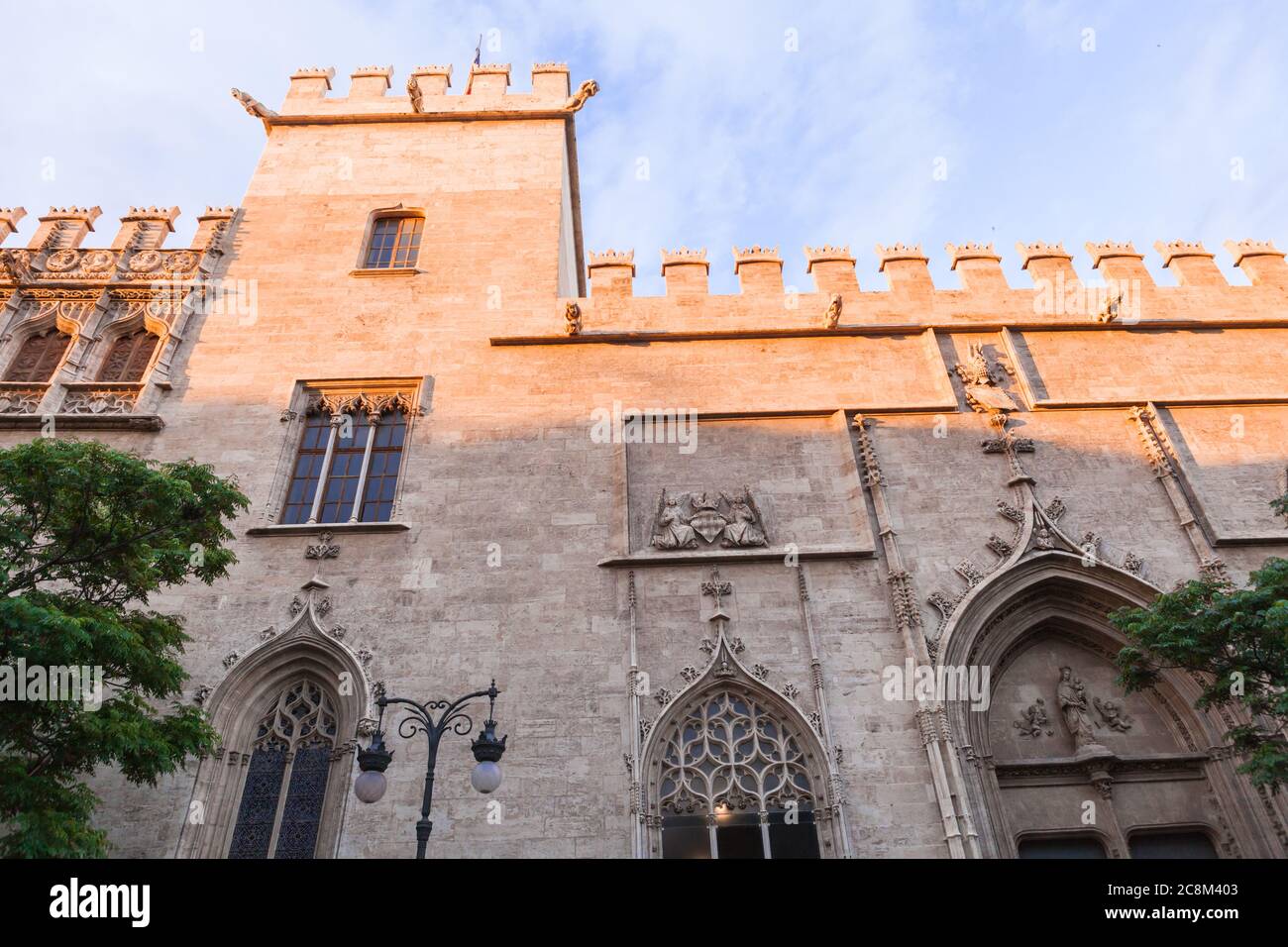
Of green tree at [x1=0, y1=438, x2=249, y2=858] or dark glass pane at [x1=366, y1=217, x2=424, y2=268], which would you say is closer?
green tree at [x1=0, y1=438, x2=249, y2=858]

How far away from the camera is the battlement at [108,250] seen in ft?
49.0

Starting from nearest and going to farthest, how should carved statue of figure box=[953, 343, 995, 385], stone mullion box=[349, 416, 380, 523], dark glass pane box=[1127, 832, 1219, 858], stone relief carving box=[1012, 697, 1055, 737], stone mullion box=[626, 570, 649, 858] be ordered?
stone mullion box=[626, 570, 649, 858], dark glass pane box=[1127, 832, 1219, 858], stone relief carving box=[1012, 697, 1055, 737], stone mullion box=[349, 416, 380, 523], carved statue of figure box=[953, 343, 995, 385]

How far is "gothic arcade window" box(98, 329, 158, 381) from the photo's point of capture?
14.0 meters

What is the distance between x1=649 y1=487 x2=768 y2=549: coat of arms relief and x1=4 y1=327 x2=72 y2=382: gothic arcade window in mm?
10529

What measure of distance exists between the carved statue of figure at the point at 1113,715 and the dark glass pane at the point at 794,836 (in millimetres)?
4247

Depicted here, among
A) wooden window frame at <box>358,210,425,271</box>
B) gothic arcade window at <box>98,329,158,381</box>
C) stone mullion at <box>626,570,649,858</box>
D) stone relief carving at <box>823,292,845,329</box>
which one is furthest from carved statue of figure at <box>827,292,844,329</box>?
gothic arcade window at <box>98,329,158,381</box>

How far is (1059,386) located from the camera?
13.2m

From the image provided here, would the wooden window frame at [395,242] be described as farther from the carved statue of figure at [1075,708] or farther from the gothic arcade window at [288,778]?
the carved statue of figure at [1075,708]

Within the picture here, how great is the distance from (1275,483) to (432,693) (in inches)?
475

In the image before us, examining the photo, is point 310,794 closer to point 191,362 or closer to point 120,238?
point 191,362

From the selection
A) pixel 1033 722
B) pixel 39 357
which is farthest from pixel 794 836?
pixel 39 357

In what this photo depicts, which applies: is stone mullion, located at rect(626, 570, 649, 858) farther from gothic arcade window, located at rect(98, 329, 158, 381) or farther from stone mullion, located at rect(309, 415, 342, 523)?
gothic arcade window, located at rect(98, 329, 158, 381)

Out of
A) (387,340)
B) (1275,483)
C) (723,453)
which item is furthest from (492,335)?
(1275,483)

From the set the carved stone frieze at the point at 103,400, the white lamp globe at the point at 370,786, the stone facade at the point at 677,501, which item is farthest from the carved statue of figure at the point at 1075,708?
the carved stone frieze at the point at 103,400
